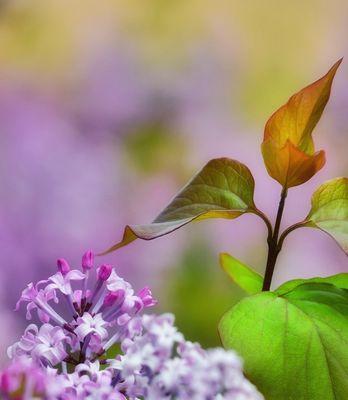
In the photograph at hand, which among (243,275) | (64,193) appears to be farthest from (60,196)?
(243,275)

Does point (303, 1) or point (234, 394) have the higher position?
point (303, 1)

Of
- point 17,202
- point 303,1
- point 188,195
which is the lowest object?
point 17,202

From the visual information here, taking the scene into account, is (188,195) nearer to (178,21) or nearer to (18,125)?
(18,125)

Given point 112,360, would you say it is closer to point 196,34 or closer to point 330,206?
point 330,206

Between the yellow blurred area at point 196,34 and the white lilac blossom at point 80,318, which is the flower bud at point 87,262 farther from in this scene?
the yellow blurred area at point 196,34

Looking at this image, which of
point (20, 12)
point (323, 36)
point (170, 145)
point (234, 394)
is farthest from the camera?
point (323, 36)

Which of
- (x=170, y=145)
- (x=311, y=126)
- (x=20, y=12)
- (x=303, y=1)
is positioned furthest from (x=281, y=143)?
(x=303, y=1)

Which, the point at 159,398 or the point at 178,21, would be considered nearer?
the point at 159,398

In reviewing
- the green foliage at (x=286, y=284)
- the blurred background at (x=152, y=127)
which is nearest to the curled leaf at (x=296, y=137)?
the green foliage at (x=286, y=284)
